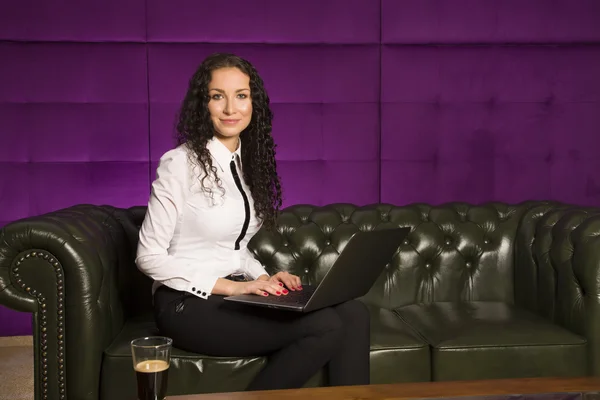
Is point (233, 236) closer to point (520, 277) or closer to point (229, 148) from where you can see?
point (229, 148)

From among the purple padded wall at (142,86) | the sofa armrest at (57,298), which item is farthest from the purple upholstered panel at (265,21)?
the sofa armrest at (57,298)

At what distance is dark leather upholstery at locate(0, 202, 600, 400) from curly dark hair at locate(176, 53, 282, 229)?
38cm

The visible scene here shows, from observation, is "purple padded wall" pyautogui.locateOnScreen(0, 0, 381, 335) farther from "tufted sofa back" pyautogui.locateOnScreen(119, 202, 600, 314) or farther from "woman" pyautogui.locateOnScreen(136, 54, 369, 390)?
"woman" pyautogui.locateOnScreen(136, 54, 369, 390)

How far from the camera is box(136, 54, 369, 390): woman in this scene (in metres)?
1.94

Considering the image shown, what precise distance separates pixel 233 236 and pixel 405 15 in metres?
1.97

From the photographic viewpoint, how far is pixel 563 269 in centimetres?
238

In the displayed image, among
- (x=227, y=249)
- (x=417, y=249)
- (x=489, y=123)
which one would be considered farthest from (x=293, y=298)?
(x=489, y=123)

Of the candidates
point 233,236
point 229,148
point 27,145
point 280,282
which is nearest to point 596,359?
point 280,282

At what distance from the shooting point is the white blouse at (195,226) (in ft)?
6.64

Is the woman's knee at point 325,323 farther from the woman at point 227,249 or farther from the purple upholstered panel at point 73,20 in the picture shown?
the purple upholstered panel at point 73,20

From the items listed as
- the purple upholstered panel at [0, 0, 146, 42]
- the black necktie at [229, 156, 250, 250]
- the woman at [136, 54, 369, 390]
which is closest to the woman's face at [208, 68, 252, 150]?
the woman at [136, 54, 369, 390]

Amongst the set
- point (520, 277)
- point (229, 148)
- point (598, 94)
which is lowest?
point (520, 277)

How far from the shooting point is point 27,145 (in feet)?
11.6

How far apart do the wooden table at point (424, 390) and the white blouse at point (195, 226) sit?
2.10 ft
